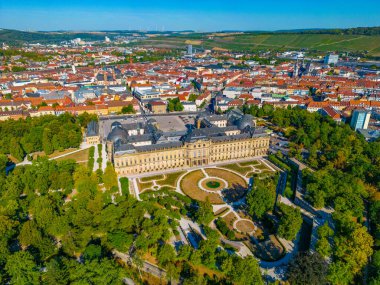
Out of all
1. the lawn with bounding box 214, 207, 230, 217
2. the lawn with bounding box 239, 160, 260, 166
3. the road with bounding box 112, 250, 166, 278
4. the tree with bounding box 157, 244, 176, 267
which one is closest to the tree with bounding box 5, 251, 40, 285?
the road with bounding box 112, 250, 166, 278

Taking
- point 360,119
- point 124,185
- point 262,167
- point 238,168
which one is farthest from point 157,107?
point 360,119

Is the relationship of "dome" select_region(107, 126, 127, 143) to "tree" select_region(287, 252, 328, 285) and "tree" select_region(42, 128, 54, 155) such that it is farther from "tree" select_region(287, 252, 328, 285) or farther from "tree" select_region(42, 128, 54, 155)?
"tree" select_region(287, 252, 328, 285)

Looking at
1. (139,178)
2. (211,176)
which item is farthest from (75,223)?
(211,176)

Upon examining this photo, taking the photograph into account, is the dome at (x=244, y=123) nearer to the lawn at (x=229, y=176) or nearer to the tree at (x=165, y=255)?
the lawn at (x=229, y=176)

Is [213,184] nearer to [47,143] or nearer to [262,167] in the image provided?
[262,167]

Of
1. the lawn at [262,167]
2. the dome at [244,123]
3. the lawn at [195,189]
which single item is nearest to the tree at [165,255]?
the lawn at [195,189]
